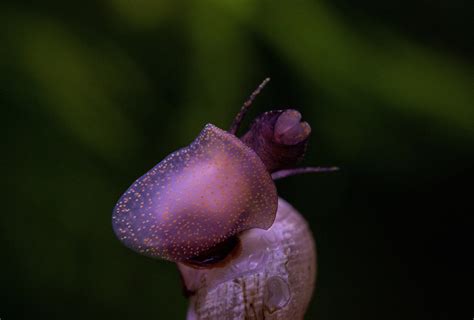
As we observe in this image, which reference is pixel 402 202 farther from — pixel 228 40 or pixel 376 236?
pixel 228 40

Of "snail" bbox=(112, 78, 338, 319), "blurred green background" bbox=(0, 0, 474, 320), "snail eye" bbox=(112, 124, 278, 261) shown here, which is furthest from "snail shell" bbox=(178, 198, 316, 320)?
"blurred green background" bbox=(0, 0, 474, 320)

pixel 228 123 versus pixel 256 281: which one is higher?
pixel 228 123

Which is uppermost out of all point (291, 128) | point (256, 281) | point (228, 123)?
point (291, 128)

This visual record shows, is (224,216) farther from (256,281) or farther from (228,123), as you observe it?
(228,123)

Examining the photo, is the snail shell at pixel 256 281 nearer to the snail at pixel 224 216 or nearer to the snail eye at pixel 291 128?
the snail at pixel 224 216

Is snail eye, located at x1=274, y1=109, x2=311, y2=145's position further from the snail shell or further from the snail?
the snail shell

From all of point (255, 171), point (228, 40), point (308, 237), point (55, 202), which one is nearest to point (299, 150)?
point (255, 171)

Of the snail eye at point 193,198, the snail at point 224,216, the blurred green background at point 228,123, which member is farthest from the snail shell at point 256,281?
the blurred green background at point 228,123

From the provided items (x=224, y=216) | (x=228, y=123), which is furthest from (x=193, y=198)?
(x=228, y=123)
